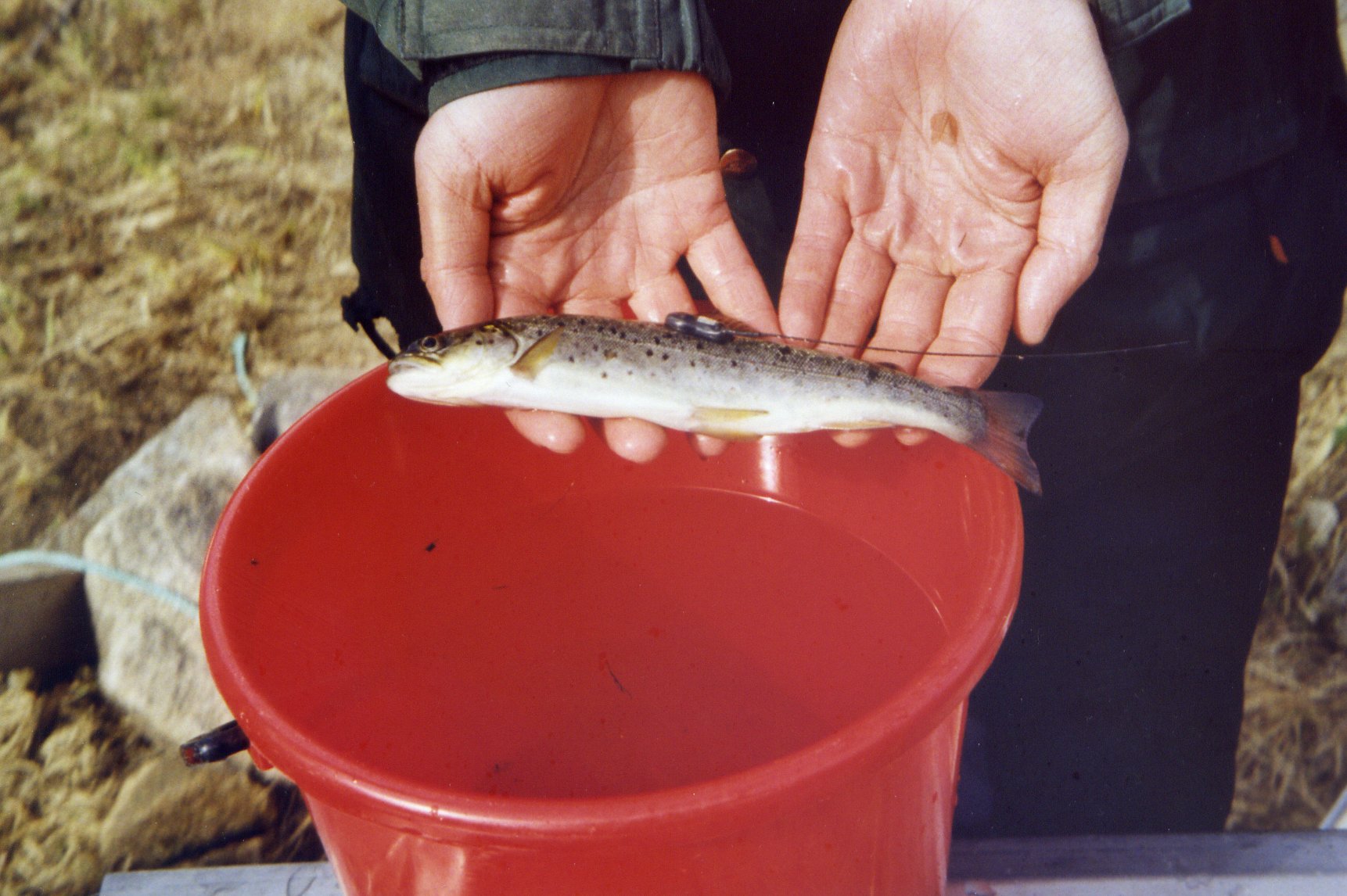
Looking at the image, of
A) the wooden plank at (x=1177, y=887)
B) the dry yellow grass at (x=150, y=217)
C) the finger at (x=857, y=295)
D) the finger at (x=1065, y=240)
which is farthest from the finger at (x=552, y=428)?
the dry yellow grass at (x=150, y=217)

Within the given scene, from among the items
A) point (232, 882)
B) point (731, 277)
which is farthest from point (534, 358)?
point (232, 882)

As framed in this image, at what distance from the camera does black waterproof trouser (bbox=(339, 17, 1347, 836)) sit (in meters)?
2.55

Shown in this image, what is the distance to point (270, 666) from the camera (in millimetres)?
1737

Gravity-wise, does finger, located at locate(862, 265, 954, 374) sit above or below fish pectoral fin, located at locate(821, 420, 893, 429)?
above

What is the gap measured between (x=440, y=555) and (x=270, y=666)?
0.68 metres

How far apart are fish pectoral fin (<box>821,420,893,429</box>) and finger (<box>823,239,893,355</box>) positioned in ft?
0.87

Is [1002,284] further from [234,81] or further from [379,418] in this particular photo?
[234,81]

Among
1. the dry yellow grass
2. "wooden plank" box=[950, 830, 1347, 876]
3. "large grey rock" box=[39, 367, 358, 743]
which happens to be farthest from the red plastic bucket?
the dry yellow grass

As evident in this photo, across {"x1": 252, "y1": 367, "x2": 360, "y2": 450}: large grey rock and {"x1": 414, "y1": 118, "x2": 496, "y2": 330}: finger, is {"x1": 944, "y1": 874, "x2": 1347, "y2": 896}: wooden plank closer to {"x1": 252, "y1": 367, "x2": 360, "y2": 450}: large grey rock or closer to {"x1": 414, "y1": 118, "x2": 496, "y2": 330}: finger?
{"x1": 414, "y1": 118, "x2": 496, "y2": 330}: finger

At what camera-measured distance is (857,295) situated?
8.09 ft

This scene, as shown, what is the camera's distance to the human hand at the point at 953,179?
7.13 feet

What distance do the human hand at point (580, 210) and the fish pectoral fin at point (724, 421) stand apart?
0.36 feet

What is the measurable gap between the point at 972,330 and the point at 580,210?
43.7 inches

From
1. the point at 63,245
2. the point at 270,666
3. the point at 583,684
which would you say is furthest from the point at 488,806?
the point at 63,245
